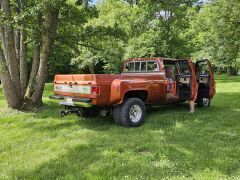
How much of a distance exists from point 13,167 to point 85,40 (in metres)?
8.28

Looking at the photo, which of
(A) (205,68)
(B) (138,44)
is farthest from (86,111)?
(B) (138,44)

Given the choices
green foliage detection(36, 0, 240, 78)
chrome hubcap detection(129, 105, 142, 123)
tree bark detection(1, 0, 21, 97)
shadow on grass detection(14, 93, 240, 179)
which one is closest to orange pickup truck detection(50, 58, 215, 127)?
chrome hubcap detection(129, 105, 142, 123)

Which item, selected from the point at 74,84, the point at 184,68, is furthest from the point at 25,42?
the point at 184,68

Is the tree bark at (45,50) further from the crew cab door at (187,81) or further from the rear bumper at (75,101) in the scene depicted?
the crew cab door at (187,81)

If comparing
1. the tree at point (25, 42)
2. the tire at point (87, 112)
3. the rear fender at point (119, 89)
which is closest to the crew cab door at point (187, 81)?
the rear fender at point (119, 89)

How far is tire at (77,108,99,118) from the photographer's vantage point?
865 centimetres

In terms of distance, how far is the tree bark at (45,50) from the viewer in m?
10.7

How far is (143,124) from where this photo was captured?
8406 millimetres

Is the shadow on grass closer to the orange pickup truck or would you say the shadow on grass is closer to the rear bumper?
the orange pickup truck

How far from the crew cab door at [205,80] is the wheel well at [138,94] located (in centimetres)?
256

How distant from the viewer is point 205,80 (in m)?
10.9

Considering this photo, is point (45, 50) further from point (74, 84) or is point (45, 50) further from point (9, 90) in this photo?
point (74, 84)

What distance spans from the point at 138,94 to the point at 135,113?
0.65 metres

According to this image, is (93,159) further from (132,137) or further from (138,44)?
(138,44)
